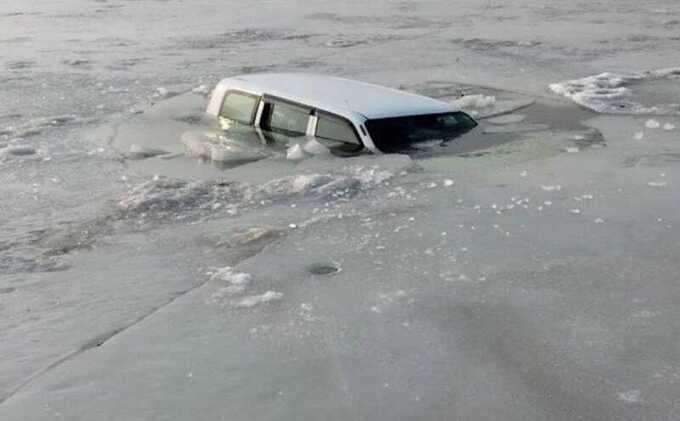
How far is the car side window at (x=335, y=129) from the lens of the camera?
8.79 meters

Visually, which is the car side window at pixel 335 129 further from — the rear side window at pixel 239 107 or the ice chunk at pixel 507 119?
the ice chunk at pixel 507 119

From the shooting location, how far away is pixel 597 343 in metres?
4.83

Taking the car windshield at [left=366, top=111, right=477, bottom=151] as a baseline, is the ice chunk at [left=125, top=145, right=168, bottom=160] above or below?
below

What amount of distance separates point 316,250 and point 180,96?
7.40m

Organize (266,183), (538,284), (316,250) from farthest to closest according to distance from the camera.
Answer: (266,183)
(316,250)
(538,284)

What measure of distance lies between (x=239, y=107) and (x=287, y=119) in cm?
90

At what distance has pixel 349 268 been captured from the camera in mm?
6055

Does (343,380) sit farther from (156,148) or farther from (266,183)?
(156,148)

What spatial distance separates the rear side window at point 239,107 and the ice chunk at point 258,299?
173 inches

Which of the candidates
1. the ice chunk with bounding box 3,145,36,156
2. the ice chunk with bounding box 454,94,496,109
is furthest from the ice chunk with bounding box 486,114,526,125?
the ice chunk with bounding box 3,145,36,156

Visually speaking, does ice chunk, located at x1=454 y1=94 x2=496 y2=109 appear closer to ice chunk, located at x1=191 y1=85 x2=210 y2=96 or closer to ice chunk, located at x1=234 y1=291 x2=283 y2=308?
ice chunk, located at x1=191 y1=85 x2=210 y2=96

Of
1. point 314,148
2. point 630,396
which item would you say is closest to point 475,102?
point 314,148

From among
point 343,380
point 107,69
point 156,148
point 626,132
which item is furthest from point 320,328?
point 107,69

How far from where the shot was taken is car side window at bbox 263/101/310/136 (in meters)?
9.14
